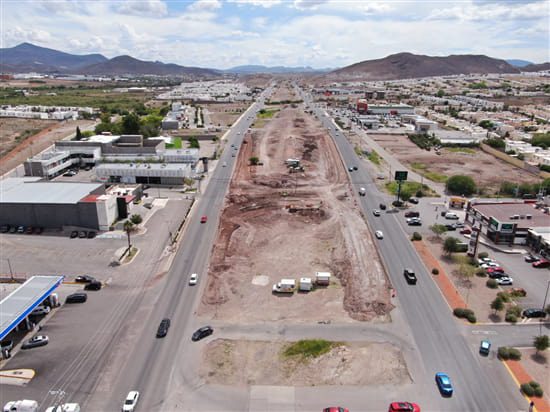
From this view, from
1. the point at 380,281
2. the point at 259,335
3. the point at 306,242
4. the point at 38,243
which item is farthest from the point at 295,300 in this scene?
the point at 38,243

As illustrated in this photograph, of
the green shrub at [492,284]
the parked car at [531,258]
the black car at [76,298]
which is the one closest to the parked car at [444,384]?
the green shrub at [492,284]

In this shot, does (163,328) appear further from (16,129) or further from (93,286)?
(16,129)

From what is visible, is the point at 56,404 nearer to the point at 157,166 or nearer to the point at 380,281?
the point at 380,281

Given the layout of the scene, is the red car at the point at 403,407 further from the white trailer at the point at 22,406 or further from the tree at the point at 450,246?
the tree at the point at 450,246

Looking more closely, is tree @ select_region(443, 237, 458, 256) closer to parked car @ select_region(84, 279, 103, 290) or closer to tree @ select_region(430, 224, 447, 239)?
tree @ select_region(430, 224, 447, 239)

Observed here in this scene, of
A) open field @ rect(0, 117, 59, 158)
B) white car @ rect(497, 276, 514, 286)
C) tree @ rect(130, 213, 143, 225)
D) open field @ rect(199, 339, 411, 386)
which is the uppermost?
open field @ rect(0, 117, 59, 158)

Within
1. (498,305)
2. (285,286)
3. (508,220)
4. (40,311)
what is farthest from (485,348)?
(40,311)

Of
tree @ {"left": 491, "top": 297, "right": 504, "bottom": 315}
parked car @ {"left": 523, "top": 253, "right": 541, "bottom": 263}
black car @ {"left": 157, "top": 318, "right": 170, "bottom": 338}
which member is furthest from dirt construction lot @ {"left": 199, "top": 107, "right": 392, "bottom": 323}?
parked car @ {"left": 523, "top": 253, "right": 541, "bottom": 263}
